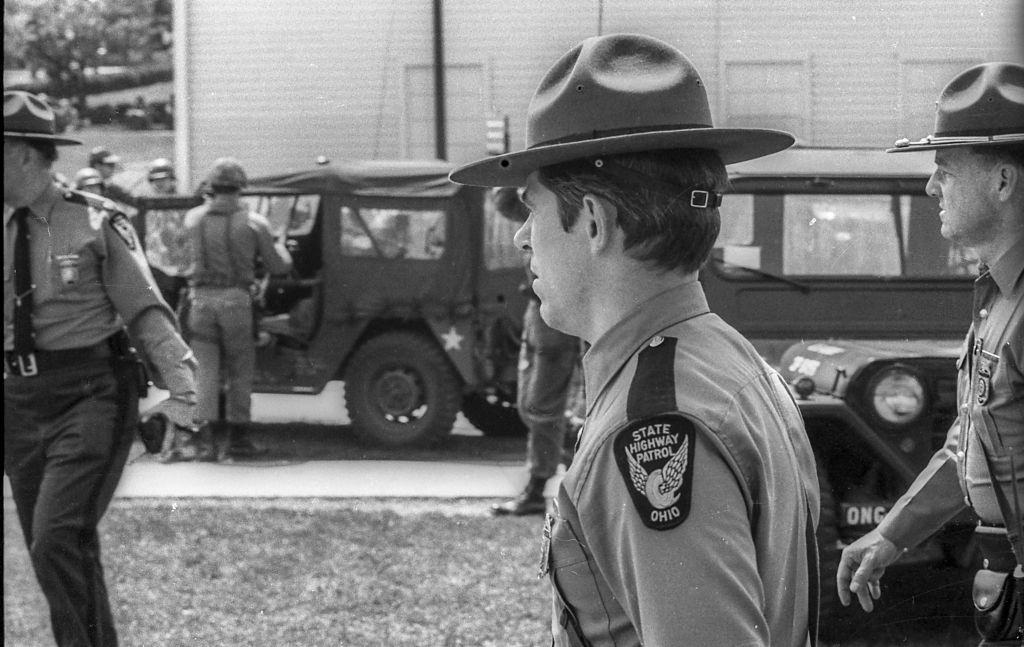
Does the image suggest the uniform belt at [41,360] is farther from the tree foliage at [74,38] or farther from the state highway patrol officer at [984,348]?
the state highway patrol officer at [984,348]

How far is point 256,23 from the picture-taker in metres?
4.82

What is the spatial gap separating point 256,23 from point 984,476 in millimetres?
3545

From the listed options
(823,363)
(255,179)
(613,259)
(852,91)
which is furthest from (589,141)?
(255,179)

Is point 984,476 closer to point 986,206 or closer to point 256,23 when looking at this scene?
point 986,206

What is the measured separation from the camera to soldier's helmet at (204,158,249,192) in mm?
5680

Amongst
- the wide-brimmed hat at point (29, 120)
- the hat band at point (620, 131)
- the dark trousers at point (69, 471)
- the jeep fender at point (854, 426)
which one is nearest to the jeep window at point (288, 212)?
the wide-brimmed hat at point (29, 120)

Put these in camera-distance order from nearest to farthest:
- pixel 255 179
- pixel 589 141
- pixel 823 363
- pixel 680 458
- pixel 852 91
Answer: pixel 680 458 → pixel 589 141 → pixel 823 363 → pixel 852 91 → pixel 255 179

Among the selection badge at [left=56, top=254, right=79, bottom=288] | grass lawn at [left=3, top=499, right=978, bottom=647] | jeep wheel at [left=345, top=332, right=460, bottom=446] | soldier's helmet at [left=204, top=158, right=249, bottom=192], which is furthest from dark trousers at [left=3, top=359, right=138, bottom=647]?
jeep wheel at [left=345, top=332, right=460, bottom=446]

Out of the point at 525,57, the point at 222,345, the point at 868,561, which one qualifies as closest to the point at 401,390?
the point at 222,345

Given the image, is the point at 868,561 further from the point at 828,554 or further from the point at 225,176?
the point at 225,176

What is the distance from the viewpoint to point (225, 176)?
5.72 m

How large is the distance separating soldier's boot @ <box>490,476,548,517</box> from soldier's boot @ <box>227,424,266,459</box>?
1162mm

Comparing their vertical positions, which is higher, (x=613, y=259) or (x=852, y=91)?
(x=852, y=91)

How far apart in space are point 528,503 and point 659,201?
14.8 ft
